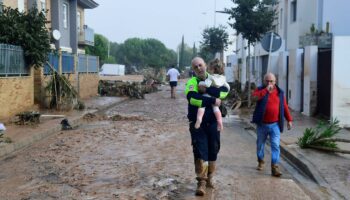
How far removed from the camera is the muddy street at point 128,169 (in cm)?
684

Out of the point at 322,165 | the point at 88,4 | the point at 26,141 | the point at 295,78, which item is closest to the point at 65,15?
the point at 88,4

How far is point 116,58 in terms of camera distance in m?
134

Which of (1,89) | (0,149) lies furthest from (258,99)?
(1,89)

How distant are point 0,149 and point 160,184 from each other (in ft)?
13.8

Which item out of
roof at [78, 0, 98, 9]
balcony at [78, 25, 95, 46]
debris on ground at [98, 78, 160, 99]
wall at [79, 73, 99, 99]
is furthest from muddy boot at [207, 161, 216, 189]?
balcony at [78, 25, 95, 46]

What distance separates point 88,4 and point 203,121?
36576mm

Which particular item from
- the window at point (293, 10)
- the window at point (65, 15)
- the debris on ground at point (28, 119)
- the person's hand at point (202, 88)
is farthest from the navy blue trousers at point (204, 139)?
the window at point (65, 15)

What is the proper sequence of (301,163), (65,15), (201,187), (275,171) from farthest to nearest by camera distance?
(65,15)
(301,163)
(275,171)
(201,187)

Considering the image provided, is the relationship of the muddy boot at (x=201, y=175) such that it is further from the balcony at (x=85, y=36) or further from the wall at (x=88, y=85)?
the balcony at (x=85, y=36)

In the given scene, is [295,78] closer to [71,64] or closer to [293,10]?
[71,64]

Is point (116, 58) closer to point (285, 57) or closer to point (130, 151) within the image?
point (285, 57)

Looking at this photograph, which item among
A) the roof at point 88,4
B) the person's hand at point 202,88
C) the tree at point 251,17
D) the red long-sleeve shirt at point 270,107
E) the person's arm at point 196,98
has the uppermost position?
the roof at point 88,4

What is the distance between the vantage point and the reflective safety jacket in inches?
265

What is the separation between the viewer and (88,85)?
27.6 meters
